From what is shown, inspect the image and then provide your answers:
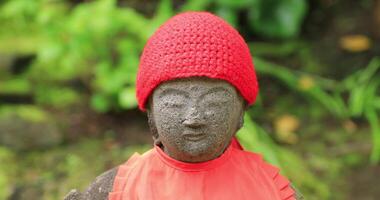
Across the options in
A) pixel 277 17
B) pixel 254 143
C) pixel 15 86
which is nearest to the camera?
pixel 254 143

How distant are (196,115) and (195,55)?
0.12m

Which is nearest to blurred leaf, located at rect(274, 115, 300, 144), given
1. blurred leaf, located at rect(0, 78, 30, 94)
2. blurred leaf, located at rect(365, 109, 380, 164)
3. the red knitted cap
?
blurred leaf, located at rect(365, 109, 380, 164)

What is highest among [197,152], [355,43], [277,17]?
[197,152]

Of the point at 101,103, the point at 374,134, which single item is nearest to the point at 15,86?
the point at 101,103

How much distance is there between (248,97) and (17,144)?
5.41 ft

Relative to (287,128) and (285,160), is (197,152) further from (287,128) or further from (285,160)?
(287,128)

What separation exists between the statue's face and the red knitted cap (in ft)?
0.08

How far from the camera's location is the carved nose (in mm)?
1400

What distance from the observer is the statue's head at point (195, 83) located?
1411 millimetres

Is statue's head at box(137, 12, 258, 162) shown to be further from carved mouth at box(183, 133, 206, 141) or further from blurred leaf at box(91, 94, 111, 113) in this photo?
blurred leaf at box(91, 94, 111, 113)

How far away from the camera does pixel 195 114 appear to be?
140 centimetres

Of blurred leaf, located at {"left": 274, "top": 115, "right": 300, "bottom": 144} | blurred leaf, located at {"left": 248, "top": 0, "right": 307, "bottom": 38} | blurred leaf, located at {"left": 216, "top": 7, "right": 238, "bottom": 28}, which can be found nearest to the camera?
blurred leaf, located at {"left": 274, "top": 115, "right": 300, "bottom": 144}

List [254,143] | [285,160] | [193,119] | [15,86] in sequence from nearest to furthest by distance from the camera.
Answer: [193,119] < [254,143] < [285,160] < [15,86]

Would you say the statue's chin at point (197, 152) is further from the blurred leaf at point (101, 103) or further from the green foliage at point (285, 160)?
the blurred leaf at point (101, 103)
